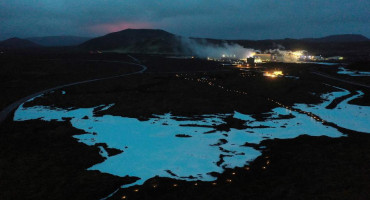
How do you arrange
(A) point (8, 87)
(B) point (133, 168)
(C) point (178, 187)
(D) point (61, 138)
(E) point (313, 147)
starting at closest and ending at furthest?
(C) point (178, 187), (B) point (133, 168), (E) point (313, 147), (D) point (61, 138), (A) point (8, 87)

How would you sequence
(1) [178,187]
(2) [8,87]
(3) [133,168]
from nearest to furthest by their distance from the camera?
(1) [178,187] → (3) [133,168] → (2) [8,87]


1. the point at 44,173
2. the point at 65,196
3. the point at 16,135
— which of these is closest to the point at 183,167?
the point at 65,196

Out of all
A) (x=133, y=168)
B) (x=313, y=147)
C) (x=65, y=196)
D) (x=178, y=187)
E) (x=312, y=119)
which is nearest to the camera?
(x=65, y=196)

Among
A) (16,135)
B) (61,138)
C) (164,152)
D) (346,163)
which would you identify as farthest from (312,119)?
(16,135)

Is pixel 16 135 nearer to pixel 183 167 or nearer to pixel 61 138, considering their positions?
pixel 61 138

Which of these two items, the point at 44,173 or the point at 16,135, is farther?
the point at 16,135

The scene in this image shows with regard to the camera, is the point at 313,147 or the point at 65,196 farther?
the point at 313,147

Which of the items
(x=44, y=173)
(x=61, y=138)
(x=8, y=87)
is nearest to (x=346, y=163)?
(x=44, y=173)

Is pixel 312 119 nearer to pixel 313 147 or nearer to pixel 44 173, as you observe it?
pixel 313 147

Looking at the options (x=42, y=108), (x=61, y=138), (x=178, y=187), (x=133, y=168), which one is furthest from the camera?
(x=42, y=108)
